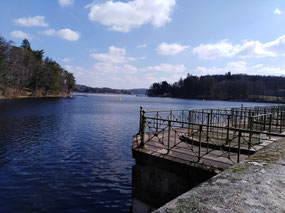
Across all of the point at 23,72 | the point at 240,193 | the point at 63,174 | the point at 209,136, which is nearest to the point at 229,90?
the point at 23,72

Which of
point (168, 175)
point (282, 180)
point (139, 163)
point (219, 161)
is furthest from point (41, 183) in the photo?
point (282, 180)

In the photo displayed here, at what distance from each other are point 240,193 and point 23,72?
83580 mm

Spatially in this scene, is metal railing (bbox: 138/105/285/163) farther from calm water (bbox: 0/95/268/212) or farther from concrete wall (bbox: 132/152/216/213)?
calm water (bbox: 0/95/268/212)

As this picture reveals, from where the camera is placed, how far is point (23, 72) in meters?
70.1

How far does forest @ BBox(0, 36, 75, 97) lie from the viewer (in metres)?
58.5

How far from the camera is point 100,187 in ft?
31.3

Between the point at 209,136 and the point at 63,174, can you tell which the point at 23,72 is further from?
the point at 209,136

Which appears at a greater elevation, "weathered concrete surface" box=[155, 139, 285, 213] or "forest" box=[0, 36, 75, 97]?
"forest" box=[0, 36, 75, 97]

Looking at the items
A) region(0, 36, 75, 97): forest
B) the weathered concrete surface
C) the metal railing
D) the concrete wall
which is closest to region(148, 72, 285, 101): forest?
region(0, 36, 75, 97): forest

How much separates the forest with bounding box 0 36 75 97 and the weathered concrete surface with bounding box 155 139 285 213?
70.0m

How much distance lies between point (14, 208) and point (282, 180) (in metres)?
9.17

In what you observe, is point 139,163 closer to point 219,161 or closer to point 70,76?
point 219,161

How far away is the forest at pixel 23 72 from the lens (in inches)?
2302

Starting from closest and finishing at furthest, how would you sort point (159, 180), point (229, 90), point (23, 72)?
point (159, 180) < point (23, 72) < point (229, 90)
